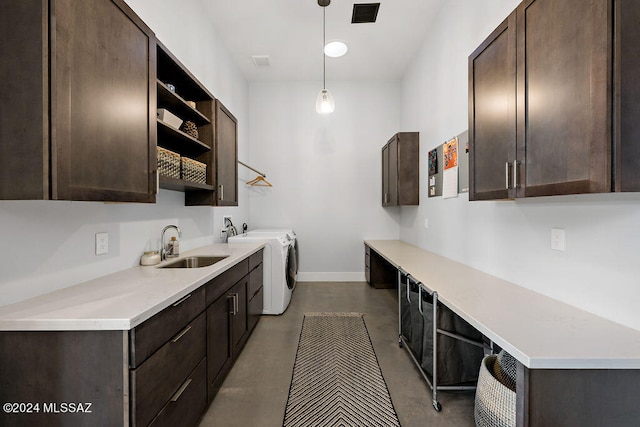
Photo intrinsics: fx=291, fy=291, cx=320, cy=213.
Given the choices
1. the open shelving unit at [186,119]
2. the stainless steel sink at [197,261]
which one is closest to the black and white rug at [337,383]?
the stainless steel sink at [197,261]

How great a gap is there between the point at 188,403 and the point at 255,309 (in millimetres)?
1463

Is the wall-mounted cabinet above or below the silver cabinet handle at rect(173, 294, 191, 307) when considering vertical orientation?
above

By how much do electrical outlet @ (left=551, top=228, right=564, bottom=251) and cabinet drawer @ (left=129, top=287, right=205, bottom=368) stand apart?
1.93m

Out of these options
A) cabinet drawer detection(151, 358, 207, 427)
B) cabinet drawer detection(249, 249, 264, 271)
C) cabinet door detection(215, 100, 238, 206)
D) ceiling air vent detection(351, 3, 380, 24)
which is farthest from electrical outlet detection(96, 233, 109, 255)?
ceiling air vent detection(351, 3, 380, 24)

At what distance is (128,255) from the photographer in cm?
193

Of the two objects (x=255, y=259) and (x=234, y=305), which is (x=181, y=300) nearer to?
(x=234, y=305)

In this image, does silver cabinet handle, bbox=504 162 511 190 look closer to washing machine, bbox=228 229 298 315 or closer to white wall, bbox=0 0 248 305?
white wall, bbox=0 0 248 305

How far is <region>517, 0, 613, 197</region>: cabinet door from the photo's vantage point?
3.10ft

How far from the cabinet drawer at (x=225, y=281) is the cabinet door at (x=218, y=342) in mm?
50

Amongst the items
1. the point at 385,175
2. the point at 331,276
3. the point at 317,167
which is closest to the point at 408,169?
the point at 385,175

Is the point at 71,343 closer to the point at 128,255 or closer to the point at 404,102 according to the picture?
the point at 128,255

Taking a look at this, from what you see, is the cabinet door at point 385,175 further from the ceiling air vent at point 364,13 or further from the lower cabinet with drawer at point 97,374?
the lower cabinet with drawer at point 97,374

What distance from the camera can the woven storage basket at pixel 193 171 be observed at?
218cm

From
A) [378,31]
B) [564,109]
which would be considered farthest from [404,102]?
[564,109]
